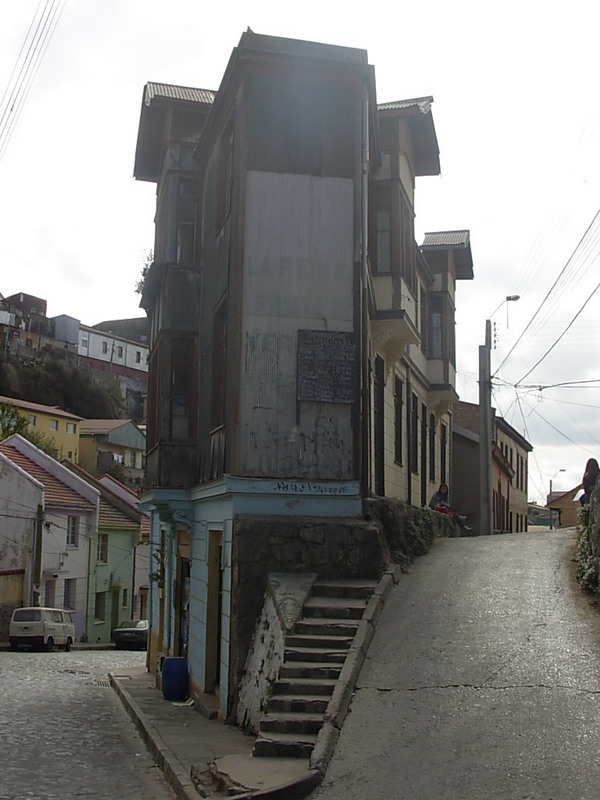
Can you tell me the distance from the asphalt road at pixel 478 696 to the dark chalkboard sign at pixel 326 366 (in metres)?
2.74

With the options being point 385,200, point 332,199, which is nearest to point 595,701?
point 332,199

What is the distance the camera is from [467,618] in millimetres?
10672

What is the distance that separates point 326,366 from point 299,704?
5.23m

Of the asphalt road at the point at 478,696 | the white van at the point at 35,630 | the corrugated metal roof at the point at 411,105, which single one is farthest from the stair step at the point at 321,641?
the white van at the point at 35,630

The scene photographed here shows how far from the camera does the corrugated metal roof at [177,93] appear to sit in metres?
18.2

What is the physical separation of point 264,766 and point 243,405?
5593mm

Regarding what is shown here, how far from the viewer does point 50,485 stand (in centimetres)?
3966

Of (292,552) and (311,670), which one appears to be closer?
(311,670)

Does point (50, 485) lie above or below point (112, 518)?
above

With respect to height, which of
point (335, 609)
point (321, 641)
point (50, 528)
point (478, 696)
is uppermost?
point (50, 528)

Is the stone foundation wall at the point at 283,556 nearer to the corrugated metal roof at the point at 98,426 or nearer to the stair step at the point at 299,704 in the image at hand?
the stair step at the point at 299,704

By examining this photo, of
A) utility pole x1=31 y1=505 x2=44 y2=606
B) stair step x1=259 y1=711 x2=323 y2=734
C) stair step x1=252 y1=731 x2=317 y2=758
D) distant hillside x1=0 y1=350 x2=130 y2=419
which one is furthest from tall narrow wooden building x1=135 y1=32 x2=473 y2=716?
distant hillside x1=0 y1=350 x2=130 y2=419

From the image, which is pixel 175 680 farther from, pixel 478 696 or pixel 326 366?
pixel 478 696

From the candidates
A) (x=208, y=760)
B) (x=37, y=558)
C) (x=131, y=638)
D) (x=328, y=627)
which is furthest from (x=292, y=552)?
(x=37, y=558)
